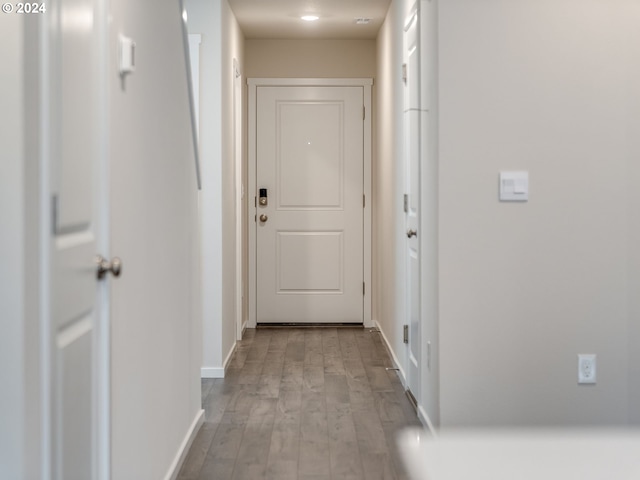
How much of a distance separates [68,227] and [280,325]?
5120 millimetres

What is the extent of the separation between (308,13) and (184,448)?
354cm

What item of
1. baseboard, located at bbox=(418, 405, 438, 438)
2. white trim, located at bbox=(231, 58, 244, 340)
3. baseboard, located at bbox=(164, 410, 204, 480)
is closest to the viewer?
baseboard, located at bbox=(164, 410, 204, 480)

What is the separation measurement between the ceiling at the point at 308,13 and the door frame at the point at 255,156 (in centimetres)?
37

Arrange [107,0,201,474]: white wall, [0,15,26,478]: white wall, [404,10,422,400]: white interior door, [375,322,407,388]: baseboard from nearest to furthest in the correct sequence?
[0,15,26,478]: white wall < [107,0,201,474]: white wall < [404,10,422,400]: white interior door < [375,322,407,388]: baseboard

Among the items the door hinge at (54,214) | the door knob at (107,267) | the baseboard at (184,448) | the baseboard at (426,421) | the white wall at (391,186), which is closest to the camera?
the door hinge at (54,214)

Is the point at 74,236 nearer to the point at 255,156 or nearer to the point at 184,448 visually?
the point at 184,448

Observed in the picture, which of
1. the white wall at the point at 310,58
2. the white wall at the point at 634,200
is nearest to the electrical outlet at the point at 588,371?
the white wall at the point at 634,200

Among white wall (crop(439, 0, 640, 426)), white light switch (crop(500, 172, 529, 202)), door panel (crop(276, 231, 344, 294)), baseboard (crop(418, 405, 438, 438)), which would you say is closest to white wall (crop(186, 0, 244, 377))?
baseboard (crop(418, 405, 438, 438))

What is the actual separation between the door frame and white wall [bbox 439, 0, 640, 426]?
12.0ft

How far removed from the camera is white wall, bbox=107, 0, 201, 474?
7.81ft

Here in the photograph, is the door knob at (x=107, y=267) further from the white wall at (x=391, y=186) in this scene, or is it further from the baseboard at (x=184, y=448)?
the white wall at (x=391, y=186)

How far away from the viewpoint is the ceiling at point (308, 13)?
557 centimetres

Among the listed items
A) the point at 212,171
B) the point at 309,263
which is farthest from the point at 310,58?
the point at 212,171

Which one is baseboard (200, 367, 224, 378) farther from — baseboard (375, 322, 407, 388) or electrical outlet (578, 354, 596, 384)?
electrical outlet (578, 354, 596, 384)
